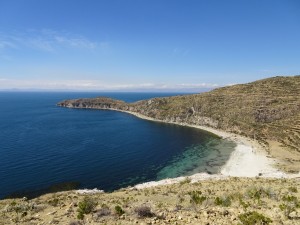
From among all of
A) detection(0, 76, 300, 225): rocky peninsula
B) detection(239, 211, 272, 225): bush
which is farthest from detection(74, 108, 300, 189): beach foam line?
detection(239, 211, 272, 225): bush

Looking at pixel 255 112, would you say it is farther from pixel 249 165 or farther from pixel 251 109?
pixel 249 165

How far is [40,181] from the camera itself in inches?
2313

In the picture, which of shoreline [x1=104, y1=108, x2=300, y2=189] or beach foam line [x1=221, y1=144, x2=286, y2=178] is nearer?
shoreline [x1=104, y1=108, x2=300, y2=189]

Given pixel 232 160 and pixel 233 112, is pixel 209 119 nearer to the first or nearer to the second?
pixel 233 112

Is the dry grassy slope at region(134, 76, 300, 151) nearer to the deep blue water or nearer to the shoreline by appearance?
the shoreline

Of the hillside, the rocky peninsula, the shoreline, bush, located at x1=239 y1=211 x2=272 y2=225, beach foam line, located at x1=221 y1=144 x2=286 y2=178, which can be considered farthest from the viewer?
the hillside

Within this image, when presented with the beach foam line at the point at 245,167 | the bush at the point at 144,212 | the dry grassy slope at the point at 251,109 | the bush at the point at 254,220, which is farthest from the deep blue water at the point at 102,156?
the bush at the point at 254,220

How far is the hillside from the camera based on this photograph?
91250 millimetres

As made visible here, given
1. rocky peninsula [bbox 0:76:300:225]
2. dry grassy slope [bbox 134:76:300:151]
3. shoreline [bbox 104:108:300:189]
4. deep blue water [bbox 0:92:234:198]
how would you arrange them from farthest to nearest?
dry grassy slope [bbox 134:76:300:151] < deep blue water [bbox 0:92:234:198] < shoreline [bbox 104:108:300:189] < rocky peninsula [bbox 0:76:300:225]

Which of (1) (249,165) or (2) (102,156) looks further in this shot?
(2) (102,156)

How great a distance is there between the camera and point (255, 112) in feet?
413

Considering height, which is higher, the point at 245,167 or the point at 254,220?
the point at 254,220

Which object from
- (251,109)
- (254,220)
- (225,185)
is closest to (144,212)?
(254,220)

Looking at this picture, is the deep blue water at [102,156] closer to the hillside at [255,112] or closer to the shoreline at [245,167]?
the shoreline at [245,167]
